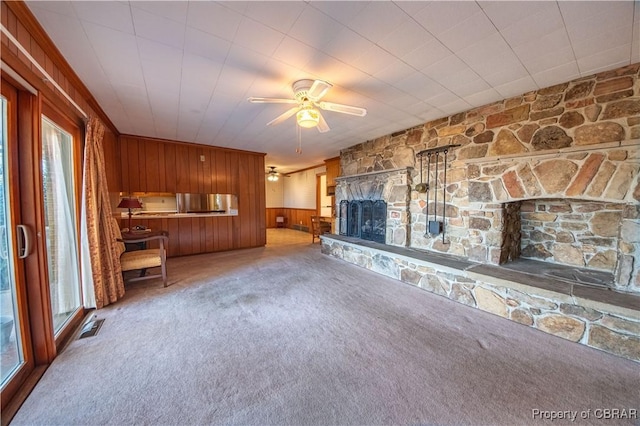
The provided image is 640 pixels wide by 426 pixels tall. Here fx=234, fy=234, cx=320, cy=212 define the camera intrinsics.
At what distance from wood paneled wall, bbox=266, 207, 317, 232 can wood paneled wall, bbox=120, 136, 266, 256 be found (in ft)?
8.94

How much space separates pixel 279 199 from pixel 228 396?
9.07 metres

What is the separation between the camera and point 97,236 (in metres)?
2.67

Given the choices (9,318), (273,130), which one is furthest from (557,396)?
(273,130)

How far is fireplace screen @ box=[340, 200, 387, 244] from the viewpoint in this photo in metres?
4.50

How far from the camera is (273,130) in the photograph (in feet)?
13.5

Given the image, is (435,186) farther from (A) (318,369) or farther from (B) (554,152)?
(A) (318,369)

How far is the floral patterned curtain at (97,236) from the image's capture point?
2574mm

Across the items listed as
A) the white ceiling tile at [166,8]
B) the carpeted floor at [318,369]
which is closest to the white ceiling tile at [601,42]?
the carpeted floor at [318,369]

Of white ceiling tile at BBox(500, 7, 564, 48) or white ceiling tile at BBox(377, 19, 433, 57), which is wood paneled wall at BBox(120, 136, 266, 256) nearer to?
white ceiling tile at BBox(377, 19, 433, 57)

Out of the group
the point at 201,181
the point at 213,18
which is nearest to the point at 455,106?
the point at 213,18

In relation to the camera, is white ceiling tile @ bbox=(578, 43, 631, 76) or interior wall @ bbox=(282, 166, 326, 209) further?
interior wall @ bbox=(282, 166, 326, 209)

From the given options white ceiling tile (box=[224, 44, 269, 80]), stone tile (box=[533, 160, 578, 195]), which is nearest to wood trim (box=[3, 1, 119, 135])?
white ceiling tile (box=[224, 44, 269, 80])

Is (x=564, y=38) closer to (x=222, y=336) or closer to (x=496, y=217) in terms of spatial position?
(x=496, y=217)

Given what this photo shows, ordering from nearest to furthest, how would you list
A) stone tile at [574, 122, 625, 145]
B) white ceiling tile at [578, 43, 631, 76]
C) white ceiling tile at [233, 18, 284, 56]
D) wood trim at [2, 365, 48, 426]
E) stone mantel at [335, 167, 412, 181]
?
wood trim at [2, 365, 48, 426] < white ceiling tile at [233, 18, 284, 56] < white ceiling tile at [578, 43, 631, 76] < stone tile at [574, 122, 625, 145] < stone mantel at [335, 167, 412, 181]
